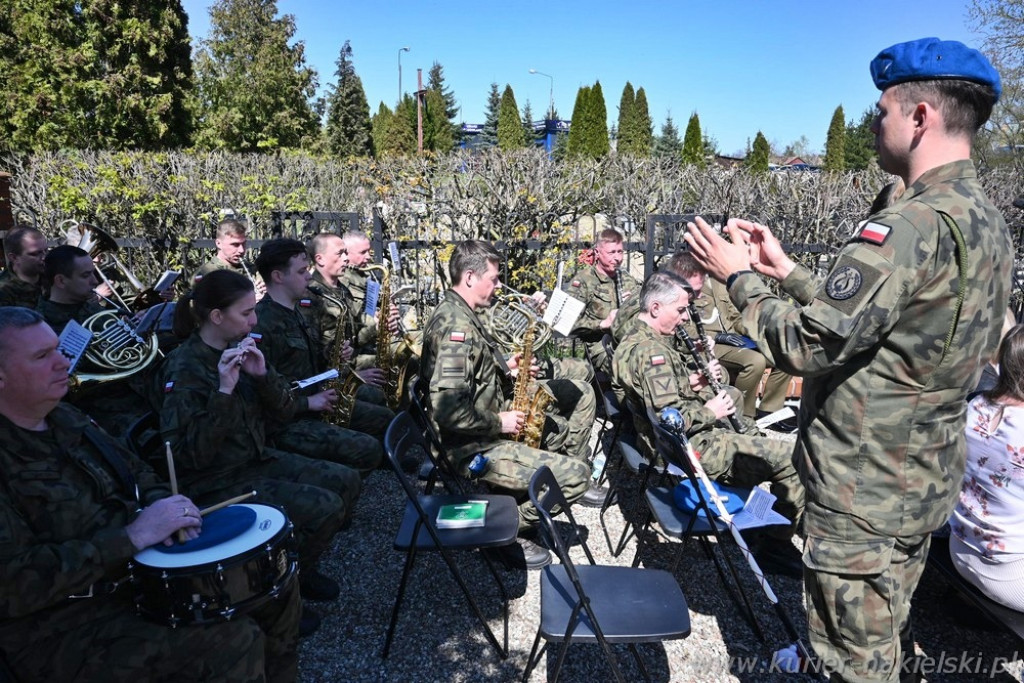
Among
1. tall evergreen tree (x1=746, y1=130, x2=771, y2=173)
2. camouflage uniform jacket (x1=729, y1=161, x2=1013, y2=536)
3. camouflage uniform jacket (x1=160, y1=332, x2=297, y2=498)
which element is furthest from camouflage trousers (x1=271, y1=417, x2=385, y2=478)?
tall evergreen tree (x1=746, y1=130, x2=771, y2=173)

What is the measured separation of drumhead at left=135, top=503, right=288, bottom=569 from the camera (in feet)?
7.02

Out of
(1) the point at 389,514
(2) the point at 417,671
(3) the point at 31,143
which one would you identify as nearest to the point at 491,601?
(2) the point at 417,671

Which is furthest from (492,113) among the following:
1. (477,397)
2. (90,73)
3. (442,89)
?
(477,397)

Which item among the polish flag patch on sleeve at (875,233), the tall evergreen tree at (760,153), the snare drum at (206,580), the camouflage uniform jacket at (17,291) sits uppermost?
the tall evergreen tree at (760,153)

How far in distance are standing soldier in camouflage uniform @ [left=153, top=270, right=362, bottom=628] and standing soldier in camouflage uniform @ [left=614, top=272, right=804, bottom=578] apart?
1937 millimetres

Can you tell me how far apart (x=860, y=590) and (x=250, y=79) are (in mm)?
29212

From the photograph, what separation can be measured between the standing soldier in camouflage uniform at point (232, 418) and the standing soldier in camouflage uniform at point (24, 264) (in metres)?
2.47

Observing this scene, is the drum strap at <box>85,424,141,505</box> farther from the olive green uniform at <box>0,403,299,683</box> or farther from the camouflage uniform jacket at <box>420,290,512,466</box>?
the camouflage uniform jacket at <box>420,290,512,466</box>

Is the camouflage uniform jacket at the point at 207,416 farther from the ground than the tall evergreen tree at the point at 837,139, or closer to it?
closer to it

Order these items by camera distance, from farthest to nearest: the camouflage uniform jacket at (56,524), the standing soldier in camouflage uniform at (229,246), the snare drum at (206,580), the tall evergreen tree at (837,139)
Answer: the tall evergreen tree at (837,139)
the standing soldier in camouflage uniform at (229,246)
the snare drum at (206,580)
the camouflage uniform jacket at (56,524)

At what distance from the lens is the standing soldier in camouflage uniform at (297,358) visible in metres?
4.28

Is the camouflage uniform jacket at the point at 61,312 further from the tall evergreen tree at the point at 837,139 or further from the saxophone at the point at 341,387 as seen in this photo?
the tall evergreen tree at the point at 837,139

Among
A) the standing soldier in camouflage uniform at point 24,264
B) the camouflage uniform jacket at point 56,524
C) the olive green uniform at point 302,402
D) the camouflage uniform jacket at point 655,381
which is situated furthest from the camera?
the standing soldier in camouflage uniform at point 24,264

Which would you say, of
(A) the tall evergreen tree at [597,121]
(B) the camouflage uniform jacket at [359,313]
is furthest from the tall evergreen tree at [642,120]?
(B) the camouflage uniform jacket at [359,313]
